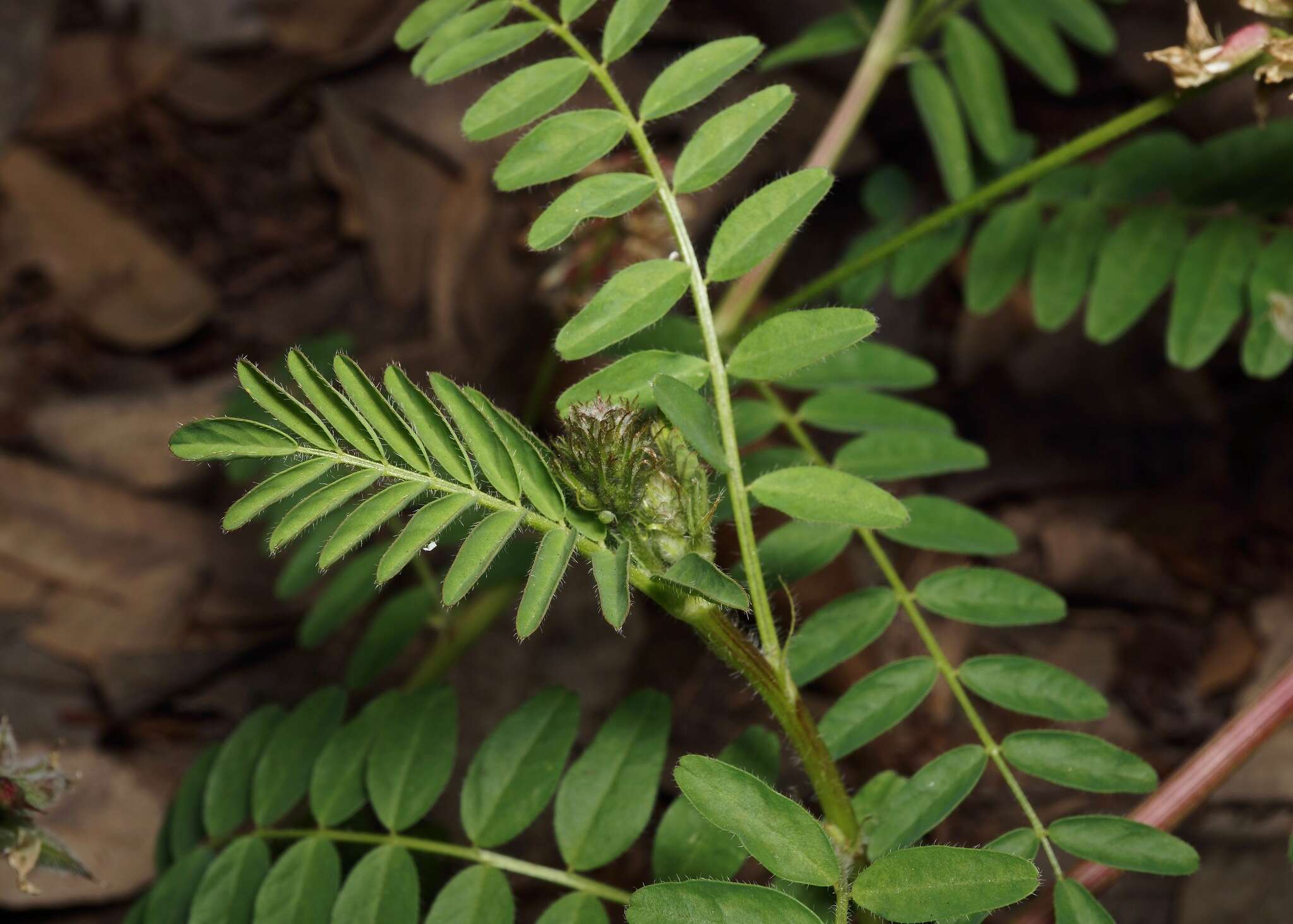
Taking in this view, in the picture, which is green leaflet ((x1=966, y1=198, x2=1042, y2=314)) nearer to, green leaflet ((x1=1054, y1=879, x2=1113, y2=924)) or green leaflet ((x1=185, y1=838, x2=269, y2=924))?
green leaflet ((x1=1054, y1=879, x2=1113, y2=924))

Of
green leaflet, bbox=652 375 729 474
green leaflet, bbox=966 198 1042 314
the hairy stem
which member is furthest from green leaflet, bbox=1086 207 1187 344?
green leaflet, bbox=652 375 729 474

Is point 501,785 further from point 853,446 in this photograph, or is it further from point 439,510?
point 853,446

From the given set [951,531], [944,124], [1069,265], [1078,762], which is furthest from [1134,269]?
[1078,762]

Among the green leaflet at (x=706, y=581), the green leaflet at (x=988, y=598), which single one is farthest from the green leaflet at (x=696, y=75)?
the green leaflet at (x=988, y=598)

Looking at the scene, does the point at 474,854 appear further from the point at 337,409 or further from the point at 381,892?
the point at 337,409

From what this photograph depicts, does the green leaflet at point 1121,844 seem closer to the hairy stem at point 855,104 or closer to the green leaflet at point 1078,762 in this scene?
the green leaflet at point 1078,762

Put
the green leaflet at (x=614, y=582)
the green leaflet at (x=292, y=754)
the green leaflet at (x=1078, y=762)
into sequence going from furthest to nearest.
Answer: the green leaflet at (x=292, y=754), the green leaflet at (x=1078, y=762), the green leaflet at (x=614, y=582)

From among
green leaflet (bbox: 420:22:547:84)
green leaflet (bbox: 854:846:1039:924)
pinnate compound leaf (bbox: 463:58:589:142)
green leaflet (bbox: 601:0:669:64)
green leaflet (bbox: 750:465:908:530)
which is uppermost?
green leaflet (bbox: 420:22:547:84)
